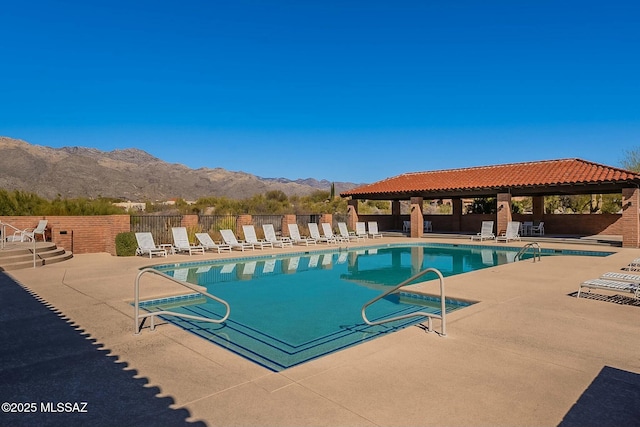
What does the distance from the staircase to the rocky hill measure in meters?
22.5

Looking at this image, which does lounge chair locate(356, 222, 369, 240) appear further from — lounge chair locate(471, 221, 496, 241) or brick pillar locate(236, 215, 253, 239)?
brick pillar locate(236, 215, 253, 239)

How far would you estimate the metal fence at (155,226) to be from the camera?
1666cm

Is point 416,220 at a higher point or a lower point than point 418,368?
higher

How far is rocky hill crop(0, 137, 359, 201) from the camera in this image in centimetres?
4538

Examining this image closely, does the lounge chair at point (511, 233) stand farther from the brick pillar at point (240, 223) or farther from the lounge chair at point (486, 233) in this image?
the brick pillar at point (240, 223)

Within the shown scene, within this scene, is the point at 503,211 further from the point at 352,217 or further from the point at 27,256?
the point at 27,256

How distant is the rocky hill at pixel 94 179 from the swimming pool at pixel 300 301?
27.3 m

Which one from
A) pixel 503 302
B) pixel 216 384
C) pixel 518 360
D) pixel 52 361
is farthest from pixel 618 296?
pixel 52 361

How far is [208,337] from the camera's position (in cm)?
551

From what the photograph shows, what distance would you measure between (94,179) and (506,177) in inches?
1906

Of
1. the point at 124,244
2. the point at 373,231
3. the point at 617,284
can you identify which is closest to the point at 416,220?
the point at 373,231

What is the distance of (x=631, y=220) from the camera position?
635 inches

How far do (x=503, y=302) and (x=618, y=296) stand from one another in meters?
2.35

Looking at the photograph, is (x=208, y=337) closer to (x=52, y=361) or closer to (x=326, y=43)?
(x=52, y=361)
